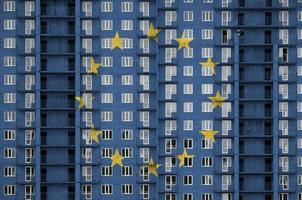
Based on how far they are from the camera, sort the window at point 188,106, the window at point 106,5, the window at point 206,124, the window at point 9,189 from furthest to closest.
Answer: the window at point 106,5 → the window at point 188,106 → the window at point 206,124 → the window at point 9,189

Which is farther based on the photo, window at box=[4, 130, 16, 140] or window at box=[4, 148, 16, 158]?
window at box=[4, 130, 16, 140]

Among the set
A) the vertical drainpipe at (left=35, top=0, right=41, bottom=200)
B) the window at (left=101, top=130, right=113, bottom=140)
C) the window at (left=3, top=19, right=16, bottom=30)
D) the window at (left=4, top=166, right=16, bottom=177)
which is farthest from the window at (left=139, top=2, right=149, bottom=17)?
the window at (left=4, top=166, right=16, bottom=177)

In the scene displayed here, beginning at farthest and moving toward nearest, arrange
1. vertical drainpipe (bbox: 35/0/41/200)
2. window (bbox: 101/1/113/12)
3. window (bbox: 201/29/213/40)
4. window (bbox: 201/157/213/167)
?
window (bbox: 101/1/113/12) < window (bbox: 201/29/213/40) < window (bbox: 201/157/213/167) < vertical drainpipe (bbox: 35/0/41/200)

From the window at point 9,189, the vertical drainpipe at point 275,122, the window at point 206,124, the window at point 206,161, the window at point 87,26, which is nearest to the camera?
the vertical drainpipe at point 275,122

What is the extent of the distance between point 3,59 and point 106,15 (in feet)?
54.4

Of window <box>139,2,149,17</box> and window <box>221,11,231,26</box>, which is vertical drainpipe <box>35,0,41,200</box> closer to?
window <box>139,2,149,17</box>

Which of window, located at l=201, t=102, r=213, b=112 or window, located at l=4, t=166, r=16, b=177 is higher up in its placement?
window, located at l=201, t=102, r=213, b=112

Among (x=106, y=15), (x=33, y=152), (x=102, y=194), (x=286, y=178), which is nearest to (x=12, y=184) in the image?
(x=33, y=152)

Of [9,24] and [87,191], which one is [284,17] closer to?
[87,191]

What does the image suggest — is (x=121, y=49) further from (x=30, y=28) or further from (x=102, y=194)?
(x=102, y=194)

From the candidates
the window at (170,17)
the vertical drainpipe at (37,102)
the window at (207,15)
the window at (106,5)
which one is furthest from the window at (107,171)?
the window at (207,15)

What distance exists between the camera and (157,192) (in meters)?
109

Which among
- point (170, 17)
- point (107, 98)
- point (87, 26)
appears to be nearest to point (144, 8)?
point (170, 17)

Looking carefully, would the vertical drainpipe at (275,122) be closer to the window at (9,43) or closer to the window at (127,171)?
the window at (127,171)
